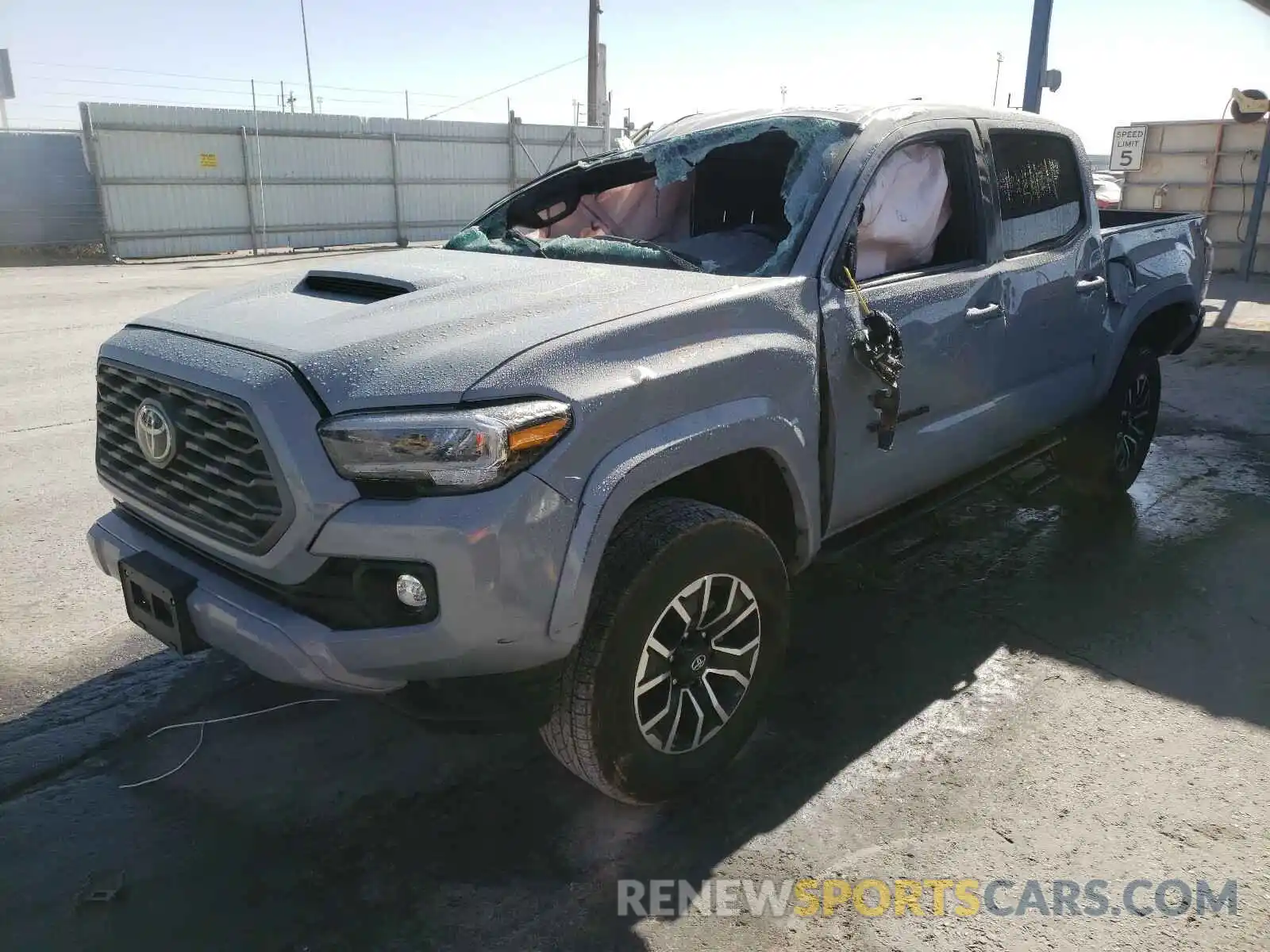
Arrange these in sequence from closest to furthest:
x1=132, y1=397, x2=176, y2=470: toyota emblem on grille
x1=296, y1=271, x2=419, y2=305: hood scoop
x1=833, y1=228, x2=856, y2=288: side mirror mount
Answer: x1=132, y1=397, x2=176, y2=470: toyota emblem on grille < x1=296, y1=271, x2=419, y2=305: hood scoop < x1=833, y1=228, x2=856, y2=288: side mirror mount

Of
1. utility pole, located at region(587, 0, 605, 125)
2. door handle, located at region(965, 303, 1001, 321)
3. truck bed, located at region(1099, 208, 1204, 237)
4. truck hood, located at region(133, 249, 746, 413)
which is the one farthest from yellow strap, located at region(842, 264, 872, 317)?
utility pole, located at region(587, 0, 605, 125)

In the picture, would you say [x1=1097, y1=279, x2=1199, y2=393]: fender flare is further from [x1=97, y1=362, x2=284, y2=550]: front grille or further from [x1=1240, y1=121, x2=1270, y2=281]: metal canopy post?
[x1=1240, y1=121, x2=1270, y2=281]: metal canopy post

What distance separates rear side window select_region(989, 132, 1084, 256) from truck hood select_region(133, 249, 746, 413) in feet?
5.29

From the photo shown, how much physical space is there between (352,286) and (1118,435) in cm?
383

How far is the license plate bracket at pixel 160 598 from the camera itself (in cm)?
243

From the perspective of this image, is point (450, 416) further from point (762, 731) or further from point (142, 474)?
point (762, 731)

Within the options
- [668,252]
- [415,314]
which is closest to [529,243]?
[668,252]

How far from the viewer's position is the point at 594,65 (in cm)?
2845

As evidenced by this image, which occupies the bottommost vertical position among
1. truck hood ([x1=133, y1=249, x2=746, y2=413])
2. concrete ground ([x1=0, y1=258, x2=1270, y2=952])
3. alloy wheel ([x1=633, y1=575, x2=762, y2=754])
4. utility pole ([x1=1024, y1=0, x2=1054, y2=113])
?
concrete ground ([x1=0, y1=258, x2=1270, y2=952])

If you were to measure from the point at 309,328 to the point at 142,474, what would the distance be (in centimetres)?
66

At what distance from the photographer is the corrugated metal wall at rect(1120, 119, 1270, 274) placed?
14.1 metres

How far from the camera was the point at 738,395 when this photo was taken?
8.63 feet

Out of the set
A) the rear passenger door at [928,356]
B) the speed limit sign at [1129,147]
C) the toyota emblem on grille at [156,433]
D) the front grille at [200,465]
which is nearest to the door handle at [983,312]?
the rear passenger door at [928,356]

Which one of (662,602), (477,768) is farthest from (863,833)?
(477,768)
